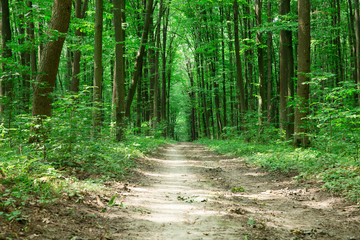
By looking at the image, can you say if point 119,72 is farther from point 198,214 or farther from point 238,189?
point 198,214

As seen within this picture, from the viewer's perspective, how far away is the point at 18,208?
3736mm

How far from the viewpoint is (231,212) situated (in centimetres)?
475

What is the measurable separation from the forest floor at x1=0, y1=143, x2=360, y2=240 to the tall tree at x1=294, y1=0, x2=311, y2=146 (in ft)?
11.5

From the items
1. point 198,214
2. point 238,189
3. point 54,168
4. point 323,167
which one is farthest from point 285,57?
point 54,168

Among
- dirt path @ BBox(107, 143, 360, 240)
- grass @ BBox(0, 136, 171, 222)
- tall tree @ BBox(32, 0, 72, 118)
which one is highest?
tall tree @ BBox(32, 0, 72, 118)

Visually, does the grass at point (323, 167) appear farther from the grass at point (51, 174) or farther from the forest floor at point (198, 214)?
Result: the grass at point (51, 174)

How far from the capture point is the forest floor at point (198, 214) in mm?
3783

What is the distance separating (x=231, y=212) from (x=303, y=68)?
25.5ft

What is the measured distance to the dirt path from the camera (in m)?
3.92

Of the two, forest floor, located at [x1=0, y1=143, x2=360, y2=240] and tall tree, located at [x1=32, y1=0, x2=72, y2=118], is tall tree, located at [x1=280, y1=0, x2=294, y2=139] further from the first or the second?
tall tree, located at [x1=32, y1=0, x2=72, y2=118]

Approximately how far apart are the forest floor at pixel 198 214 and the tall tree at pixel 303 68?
3.52m

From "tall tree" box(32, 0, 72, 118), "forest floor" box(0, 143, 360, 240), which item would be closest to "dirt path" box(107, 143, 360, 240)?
"forest floor" box(0, 143, 360, 240)

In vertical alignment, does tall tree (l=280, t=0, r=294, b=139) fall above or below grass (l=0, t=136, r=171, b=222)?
above

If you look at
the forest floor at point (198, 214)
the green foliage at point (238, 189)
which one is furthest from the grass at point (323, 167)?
the green foliage at point (238, 189)
